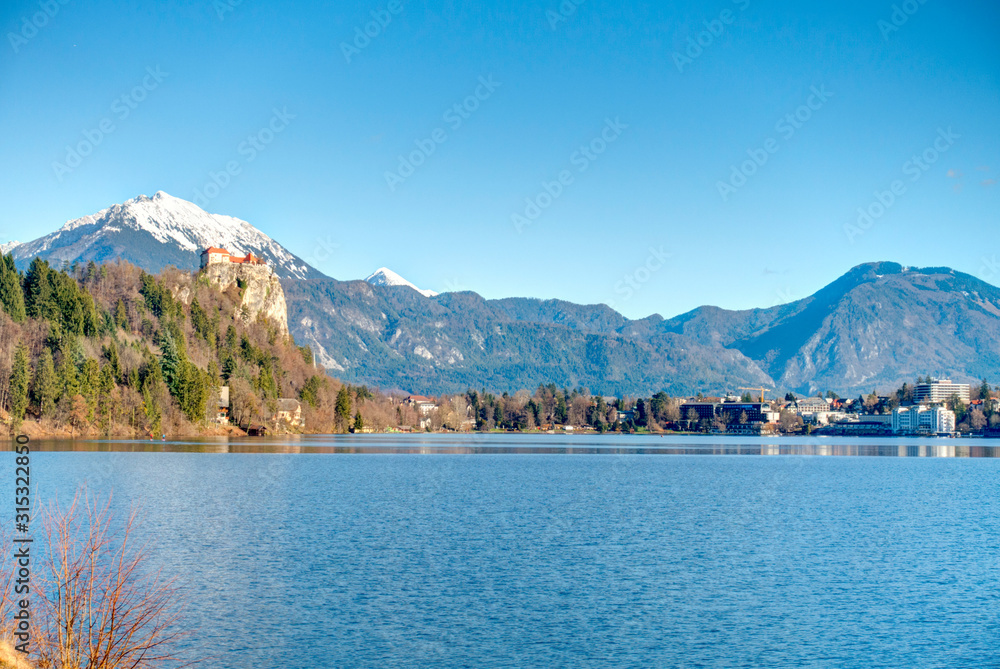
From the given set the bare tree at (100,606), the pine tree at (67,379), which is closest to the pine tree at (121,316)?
the pine tree at (67,379)

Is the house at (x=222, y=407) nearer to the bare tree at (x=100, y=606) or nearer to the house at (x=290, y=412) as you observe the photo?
the house at (x=290, y=412)

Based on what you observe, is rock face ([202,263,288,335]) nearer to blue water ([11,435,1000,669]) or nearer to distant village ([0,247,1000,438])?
distant village ([0,247,1000,438])

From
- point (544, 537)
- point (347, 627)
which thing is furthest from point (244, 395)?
point (347, 627)

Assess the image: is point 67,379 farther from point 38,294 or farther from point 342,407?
point 342,407

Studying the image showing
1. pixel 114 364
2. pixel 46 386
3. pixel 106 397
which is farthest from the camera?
pixel 114 364

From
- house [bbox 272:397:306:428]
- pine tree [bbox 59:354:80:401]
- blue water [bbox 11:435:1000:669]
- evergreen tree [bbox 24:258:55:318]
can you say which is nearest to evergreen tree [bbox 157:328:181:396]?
evergreen tree [bbox 24:258:55:318]

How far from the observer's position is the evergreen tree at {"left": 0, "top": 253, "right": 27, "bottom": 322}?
11569cm

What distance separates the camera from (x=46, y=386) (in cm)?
10450

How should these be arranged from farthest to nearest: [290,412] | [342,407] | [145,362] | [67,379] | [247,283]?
[247,283]
[342,407]
[290,412]
[145,362]
[67,379]

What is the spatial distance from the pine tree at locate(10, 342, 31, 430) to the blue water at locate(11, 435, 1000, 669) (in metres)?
47.1

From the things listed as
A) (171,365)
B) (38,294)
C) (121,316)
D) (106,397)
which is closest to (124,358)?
(106,397)

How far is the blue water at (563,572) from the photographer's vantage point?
21.7 m

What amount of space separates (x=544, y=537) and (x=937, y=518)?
78.9 feet

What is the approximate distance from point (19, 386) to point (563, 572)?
92129 millimetres
